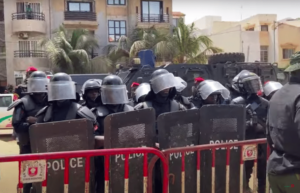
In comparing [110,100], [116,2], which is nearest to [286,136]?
[110,100]

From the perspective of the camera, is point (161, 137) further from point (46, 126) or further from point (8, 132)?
point (8, 132)

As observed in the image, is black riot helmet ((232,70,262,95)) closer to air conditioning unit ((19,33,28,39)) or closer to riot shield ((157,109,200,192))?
riot shield ((157,109,200,192))

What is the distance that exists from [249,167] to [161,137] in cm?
182

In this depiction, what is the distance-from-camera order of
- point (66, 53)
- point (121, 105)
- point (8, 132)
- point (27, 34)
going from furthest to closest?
point (27, 34) < point (66, 53) < point (8, 132) < point (121, 105)

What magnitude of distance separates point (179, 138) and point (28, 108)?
7.13ft

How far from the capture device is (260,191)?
14.4 feet

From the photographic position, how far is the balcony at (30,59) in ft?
73.5

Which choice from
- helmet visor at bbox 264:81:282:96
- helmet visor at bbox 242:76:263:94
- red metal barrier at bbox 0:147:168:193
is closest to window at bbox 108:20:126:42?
helmet visor at bbox 264:81:282:96

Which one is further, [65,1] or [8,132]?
[65,1]

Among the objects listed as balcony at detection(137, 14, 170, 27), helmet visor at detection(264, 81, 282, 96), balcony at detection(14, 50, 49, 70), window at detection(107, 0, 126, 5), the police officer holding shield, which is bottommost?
the police officer holding shield

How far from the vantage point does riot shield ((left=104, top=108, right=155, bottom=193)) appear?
10.5ft

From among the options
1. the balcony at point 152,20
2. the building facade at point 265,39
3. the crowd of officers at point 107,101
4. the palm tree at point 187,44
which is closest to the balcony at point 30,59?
the balcony at point 152,20

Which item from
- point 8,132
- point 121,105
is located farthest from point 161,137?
point 8,132

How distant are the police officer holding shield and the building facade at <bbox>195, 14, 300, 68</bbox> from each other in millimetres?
25902
